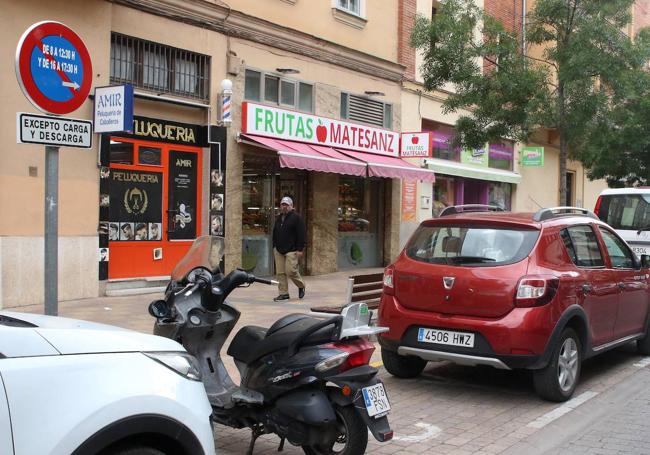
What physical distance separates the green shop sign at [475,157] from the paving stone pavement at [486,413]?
41.0 ft

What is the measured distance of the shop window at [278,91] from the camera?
46.3 feet

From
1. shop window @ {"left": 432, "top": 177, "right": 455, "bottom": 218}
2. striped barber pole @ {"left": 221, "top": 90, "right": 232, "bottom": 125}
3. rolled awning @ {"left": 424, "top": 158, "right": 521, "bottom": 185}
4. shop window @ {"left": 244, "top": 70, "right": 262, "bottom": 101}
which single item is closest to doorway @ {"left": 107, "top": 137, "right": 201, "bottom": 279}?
striped barber pole @ {"left": 221, "top": 90, "right": 232, "bottom": 125}

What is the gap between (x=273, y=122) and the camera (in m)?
14.2

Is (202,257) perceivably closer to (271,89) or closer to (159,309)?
(159,309)

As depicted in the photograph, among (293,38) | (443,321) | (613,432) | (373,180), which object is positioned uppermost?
(293,38)

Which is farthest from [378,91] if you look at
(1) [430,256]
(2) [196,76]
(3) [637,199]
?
(1) [430,256]

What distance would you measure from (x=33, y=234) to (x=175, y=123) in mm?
3471

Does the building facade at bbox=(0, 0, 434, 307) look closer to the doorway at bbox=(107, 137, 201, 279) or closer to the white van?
the doorway at bbox=(107, 137, 201, 279)

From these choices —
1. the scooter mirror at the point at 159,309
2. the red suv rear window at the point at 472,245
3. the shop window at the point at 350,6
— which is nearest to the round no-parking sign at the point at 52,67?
the scooter mirror at the point at 159,309

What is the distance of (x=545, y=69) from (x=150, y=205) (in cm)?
766

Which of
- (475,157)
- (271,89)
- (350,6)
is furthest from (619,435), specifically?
(475,157)

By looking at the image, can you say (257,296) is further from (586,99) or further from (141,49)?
(586,99)

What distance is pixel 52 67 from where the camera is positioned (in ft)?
16.3

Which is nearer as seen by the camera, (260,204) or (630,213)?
(630,213)
